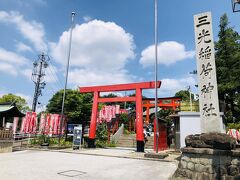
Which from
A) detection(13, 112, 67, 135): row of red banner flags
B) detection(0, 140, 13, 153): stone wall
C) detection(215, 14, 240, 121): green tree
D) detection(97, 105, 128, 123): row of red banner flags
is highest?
detection(215, 14, 240, 121): green tree

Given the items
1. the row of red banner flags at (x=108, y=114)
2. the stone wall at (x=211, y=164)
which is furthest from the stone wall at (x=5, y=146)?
the stone wall at (x=211, y=164)

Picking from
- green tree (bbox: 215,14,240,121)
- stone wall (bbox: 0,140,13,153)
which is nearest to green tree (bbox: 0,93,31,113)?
stone wall (bbox: 0,140,13,153)

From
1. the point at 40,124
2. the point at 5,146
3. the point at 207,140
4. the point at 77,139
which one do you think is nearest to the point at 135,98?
the point at 77,139

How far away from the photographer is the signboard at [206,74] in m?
7.64

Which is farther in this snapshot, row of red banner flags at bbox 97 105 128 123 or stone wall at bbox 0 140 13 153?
row of red banner flags at bbox 97 105 128 123

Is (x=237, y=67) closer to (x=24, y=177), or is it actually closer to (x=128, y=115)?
(x=128, y=115)

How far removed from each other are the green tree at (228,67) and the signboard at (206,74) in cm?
1477

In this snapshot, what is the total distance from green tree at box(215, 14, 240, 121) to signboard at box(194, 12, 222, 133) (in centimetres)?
1477

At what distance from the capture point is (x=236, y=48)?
23.1m

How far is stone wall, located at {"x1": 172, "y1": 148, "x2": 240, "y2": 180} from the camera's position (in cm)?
639

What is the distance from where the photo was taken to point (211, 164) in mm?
6551

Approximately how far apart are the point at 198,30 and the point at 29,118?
17.1m

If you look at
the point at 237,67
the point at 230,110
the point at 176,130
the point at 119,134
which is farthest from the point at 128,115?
the point at 176,130

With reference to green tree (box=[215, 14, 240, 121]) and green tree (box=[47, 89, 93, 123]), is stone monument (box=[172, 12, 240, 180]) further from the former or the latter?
green tree (box=[47, 89, 93, 123])
